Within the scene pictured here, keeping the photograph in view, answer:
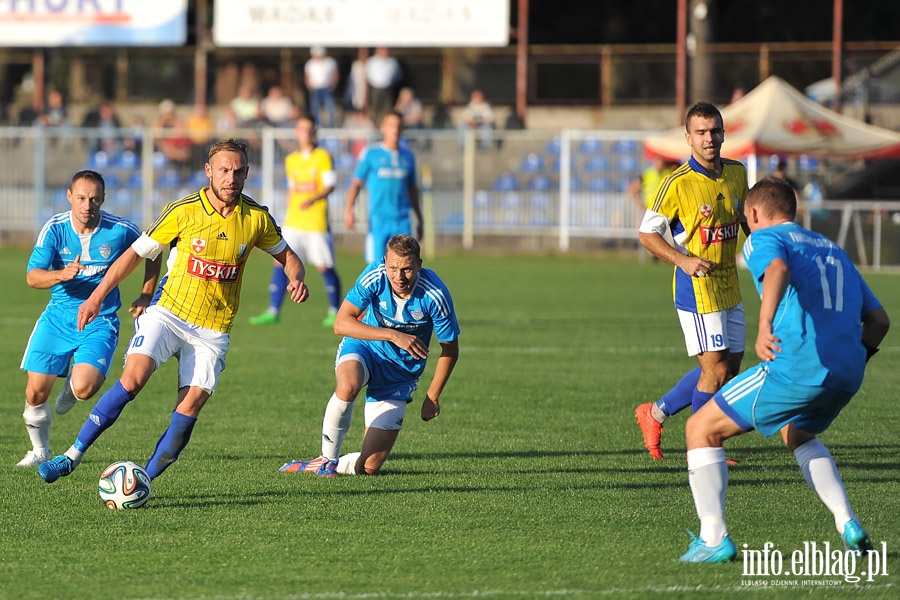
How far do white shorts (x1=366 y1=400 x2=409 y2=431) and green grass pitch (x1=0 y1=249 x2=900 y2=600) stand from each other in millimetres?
285

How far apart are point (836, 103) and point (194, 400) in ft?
74.3

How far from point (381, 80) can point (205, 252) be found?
22.6 metres

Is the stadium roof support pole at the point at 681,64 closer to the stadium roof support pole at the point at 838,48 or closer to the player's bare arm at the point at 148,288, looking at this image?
the stadium roof support pole at the point at 838,48

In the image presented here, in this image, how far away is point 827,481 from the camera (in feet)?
18.7

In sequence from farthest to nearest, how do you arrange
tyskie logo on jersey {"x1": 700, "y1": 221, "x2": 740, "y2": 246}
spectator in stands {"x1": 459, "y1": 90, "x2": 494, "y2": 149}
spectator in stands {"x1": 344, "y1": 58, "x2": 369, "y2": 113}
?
spectator in stands {"x1": 344, "y1": 58, "x2": 369, "y2": 113}
spectator in stands {"x1": 459, "y1": 90, "x2": 494, "y2": 149}
tyskie logo on jersey {"x1": 700, "y1": 221, "x2": 740, "y2": 246}

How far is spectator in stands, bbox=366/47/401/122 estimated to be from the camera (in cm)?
2912

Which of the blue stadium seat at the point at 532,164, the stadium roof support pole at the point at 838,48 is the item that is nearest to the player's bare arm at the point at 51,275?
the blue stadium seat at the point at 532,164

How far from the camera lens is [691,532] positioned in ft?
20.1

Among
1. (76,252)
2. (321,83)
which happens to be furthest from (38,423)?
(321,83)

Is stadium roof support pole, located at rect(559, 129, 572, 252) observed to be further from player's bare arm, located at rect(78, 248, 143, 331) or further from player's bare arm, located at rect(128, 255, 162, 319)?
player's bare arm, located at rect(78, 248, 143, 331)

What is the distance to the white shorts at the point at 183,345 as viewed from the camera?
694 cm

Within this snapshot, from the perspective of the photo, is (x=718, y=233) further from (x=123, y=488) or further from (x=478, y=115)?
(x=478, y=115)

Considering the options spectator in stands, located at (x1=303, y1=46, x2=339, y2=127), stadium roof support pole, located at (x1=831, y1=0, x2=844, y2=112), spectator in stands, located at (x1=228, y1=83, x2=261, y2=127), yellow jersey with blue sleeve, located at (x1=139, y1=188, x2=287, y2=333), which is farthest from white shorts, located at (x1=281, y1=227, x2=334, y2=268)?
stadium roof support pole, located at (x1=831, y1=0, x2=844, y2=112)

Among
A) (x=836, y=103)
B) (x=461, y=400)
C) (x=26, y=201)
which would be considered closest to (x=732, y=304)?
(x=461, y=400)
